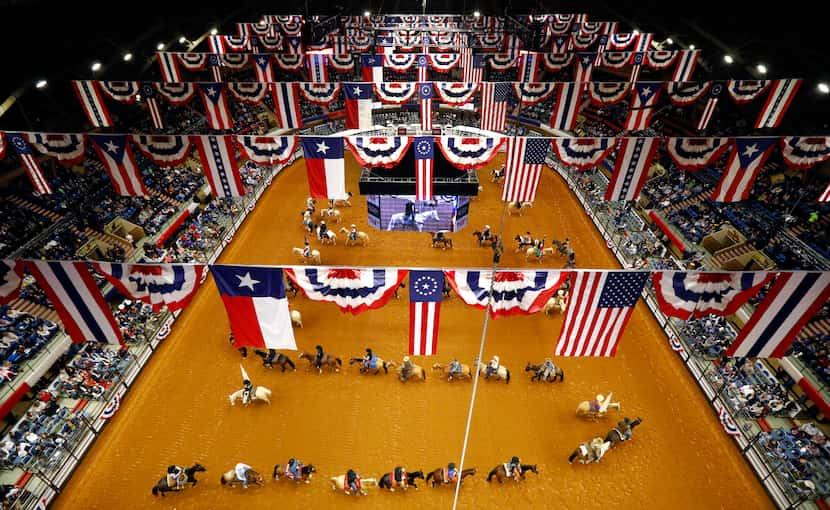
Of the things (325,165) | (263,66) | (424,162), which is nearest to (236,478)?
(325,165)

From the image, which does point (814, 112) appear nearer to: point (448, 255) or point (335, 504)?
point (448, 255)

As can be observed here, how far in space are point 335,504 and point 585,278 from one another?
330 inches

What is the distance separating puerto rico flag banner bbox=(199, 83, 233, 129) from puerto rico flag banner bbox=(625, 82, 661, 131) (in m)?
19.0

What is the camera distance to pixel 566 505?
1024 centimetres

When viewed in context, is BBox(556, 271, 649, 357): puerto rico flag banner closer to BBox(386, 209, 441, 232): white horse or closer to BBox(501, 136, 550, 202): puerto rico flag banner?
BBox(501, 136, 550, 202): puerto rico flag banner

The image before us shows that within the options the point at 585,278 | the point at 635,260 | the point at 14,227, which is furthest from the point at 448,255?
the point at 14,227

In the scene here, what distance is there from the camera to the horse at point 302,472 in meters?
10.4

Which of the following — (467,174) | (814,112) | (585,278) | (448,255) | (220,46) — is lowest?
(448,255)

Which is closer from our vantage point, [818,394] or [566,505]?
[566,505]

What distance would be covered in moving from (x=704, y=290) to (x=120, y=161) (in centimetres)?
1850

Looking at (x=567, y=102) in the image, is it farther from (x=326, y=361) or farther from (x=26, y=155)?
(x=26, y=155)

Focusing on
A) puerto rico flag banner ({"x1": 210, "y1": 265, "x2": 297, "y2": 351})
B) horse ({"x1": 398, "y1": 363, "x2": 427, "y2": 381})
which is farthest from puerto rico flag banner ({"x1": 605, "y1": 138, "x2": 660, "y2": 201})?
puerto rico flag banner ({"x1": 210, "y1": 265, "x2": 297, "y2": 351})

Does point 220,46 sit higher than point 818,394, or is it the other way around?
point 220,46

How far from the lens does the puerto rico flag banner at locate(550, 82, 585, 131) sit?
1852 cm
